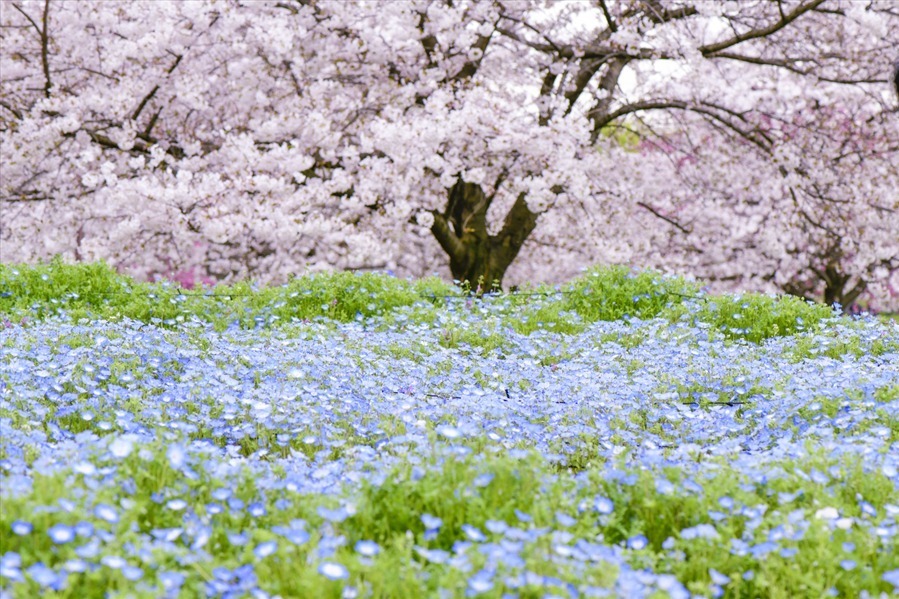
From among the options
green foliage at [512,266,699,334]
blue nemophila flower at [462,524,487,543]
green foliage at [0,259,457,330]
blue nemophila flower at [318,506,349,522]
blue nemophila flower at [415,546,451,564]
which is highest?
green foliage at [512,266,699,334]

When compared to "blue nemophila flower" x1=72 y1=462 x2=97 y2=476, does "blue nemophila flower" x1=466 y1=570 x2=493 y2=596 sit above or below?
above

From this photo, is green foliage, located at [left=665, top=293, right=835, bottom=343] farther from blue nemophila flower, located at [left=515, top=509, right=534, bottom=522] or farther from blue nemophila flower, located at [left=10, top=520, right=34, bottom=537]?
blue nemophila flower, located at [left=10, top=520, right=34, bottom=537]

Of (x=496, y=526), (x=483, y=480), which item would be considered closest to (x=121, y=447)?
(x=483, y=480)

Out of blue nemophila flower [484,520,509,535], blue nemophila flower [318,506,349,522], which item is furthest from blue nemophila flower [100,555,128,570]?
blue nemophila flower [484,520,509,535]

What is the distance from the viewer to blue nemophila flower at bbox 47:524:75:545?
9.61 feet

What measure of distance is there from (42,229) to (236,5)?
168 inches

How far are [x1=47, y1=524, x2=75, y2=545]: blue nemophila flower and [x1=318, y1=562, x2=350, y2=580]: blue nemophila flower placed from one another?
827mm

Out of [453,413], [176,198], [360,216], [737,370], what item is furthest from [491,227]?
[453,413]

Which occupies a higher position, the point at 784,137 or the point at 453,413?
the point at 784,137

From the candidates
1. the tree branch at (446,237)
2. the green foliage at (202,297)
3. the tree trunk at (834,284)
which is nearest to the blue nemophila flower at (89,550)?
the green foliage at (202,297)

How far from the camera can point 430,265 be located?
16.1 m

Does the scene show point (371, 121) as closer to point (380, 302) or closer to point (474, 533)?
point (380, 302)

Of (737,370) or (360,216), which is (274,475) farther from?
(360,216)

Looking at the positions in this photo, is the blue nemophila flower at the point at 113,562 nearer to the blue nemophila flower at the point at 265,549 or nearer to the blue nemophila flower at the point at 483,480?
the blue nemophila flower at the point at 265,549
